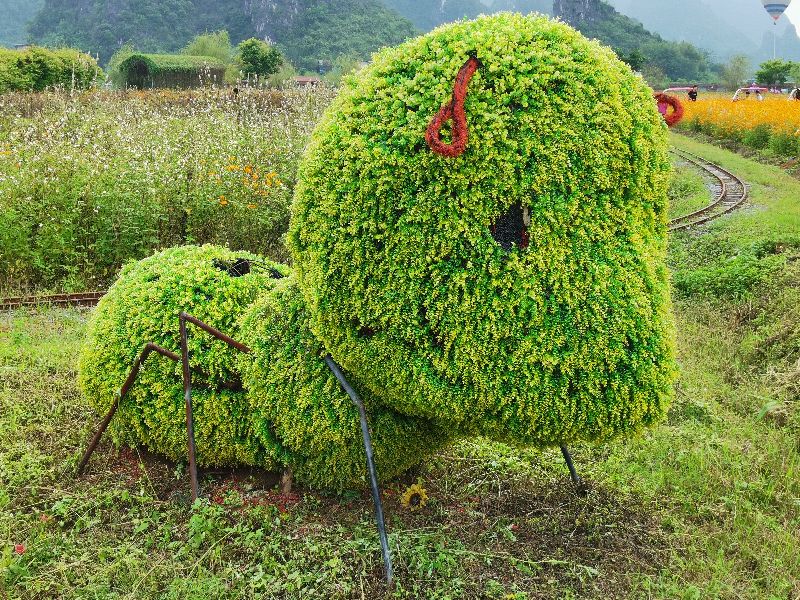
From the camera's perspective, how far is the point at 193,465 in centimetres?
325

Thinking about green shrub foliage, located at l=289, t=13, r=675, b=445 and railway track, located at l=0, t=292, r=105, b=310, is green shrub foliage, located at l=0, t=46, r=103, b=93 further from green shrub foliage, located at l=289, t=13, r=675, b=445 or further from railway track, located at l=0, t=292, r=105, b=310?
green shrub foliage, located at l=289, t=13, r=675, b=445

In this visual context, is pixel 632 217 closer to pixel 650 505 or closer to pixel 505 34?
pixel 505 34

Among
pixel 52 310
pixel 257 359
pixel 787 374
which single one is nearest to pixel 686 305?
pixel 787 374

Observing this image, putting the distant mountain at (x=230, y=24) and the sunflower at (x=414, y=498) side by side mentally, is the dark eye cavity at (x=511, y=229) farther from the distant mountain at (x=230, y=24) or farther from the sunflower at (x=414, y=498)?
the distant mountain at (x=230, y=24)

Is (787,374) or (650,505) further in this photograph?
(787,374)

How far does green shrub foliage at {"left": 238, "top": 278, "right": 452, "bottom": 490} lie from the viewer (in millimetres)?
3096

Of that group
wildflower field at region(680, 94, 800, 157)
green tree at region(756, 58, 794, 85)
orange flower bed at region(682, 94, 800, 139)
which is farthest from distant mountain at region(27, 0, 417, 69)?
wildflower field at region(680, 94, 800, 157)

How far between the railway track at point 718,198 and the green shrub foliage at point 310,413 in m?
8.35

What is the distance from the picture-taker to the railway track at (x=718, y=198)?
35.8 feet

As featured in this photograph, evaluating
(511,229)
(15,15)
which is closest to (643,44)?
(511,229)

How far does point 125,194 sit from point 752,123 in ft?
58.3

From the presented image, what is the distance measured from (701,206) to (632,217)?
1035 centimetres

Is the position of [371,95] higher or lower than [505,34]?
lower

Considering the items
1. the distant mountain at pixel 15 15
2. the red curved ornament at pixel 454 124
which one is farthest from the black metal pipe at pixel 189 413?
the distant mountain at pixel 15 15
